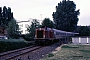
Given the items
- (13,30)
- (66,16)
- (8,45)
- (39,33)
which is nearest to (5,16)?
(66,16)

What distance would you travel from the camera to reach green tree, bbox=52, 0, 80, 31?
72.6 metres

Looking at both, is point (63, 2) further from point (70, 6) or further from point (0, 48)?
point (0, 48)

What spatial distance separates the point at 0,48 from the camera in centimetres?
2406

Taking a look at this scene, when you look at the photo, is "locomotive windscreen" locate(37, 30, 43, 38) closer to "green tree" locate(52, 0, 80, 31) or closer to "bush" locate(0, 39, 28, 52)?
"bush" locate(0, 39, 28, 52)

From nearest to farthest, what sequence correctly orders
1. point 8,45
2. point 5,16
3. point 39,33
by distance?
point 8,45 → point 39,33 → point 5,16

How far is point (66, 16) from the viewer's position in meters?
73.2

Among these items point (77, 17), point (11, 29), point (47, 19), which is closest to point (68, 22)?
point (77, 17)

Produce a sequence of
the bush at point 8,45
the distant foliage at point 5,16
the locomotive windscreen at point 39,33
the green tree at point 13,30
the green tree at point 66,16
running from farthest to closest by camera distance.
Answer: the distant foliage at point 5,16
the green tree at point 66,16
the green tree at point 13,30
the locomotive windscreen at point 39,33
the bush at point 8,45

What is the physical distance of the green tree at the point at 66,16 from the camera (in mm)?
72550

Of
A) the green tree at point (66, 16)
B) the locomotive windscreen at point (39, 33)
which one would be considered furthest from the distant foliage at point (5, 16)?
the locomotive windscreen at point (39, 33)

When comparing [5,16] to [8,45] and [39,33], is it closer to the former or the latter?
[39,33]

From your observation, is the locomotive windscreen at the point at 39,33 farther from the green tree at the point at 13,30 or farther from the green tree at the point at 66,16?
the green tree at the point at 66,16

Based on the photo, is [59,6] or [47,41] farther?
[59,6]

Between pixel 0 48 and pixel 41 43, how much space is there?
555 inches
